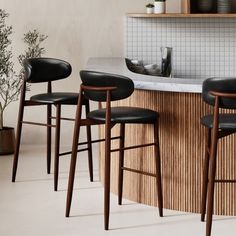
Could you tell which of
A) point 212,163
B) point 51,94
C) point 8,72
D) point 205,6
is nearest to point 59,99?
point 51,94

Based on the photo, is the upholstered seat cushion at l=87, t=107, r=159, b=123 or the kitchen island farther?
the kitchen island

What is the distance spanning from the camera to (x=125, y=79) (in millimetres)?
4422

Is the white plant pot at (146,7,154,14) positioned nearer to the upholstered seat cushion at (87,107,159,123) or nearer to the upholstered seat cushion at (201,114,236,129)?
the upholstered seat cushion at (87,107,159,123)

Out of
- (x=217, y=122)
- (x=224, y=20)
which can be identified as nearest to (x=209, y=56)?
(x=224, y=20)

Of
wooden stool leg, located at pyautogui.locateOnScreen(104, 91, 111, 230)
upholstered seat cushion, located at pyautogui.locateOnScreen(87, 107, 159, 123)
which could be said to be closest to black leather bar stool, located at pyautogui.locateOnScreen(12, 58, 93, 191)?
upholstered seat cushion, located at pyautogui.locateOnScreen(87, 107, 159, 123)

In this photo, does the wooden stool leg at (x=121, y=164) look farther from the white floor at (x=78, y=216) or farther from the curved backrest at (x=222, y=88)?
the curved backrest at (x=222, y=88)

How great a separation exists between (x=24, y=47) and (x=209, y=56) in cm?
171

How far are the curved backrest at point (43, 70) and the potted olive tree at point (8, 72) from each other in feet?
3.08

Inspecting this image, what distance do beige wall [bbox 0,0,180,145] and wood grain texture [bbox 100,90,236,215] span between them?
2002 mm

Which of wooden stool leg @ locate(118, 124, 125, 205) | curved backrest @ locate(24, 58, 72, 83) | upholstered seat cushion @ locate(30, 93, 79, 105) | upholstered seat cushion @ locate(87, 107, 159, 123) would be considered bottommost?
wooden stool leg @ locate(118, 124, 125, 205)

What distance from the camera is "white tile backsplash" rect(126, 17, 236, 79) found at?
6.68 meters

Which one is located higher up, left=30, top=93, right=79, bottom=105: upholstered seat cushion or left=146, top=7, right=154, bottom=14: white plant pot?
left=146, top=7, right=154, bottom=14: white plant pot

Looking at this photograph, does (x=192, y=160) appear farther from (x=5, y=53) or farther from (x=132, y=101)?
(x=5, y=53)

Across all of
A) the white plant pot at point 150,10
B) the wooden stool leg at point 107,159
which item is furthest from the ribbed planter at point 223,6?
the wooden stool leg at point 107,159
